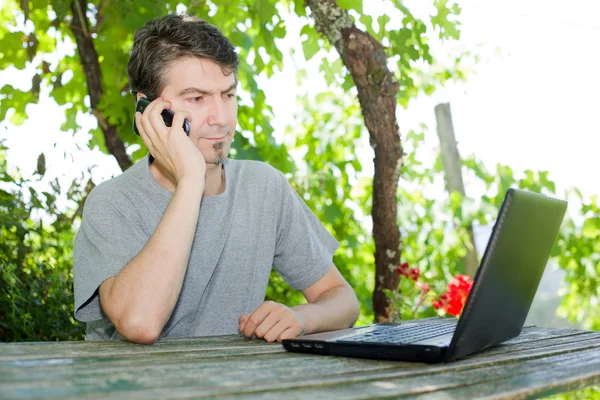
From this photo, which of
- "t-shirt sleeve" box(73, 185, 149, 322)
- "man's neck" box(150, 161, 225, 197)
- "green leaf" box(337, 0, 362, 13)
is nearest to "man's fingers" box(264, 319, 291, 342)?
"t-shirt sleeve" box(73, 185, 149, 322)

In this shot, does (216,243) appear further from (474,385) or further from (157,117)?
(474,385)

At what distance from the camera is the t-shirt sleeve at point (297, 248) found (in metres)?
2.06

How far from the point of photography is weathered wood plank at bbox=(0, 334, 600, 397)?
0.81 m

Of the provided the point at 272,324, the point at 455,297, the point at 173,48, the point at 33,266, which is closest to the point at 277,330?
the point at 272,324

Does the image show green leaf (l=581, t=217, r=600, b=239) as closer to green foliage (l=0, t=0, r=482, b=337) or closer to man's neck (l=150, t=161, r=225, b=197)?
green foliage (l=0, t=0, r=482, b=337)

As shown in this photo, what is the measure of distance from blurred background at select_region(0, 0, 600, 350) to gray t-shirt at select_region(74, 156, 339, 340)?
40.6 inches

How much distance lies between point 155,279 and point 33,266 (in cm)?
148

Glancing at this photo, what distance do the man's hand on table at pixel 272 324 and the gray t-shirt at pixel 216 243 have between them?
1.03 feet

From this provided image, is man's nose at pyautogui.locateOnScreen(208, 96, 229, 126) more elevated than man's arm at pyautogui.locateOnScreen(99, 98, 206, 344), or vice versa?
man's nose at pyautogui.locateOnScreen(208, 96, 229, 126)

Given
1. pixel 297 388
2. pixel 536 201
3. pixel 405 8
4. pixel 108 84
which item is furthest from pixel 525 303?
pixel 108 84

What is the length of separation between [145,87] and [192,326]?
67 centimetres

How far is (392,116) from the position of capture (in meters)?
2.98

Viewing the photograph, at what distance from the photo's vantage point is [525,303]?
4.48 ft

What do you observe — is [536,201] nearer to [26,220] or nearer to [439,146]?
[26,220]
